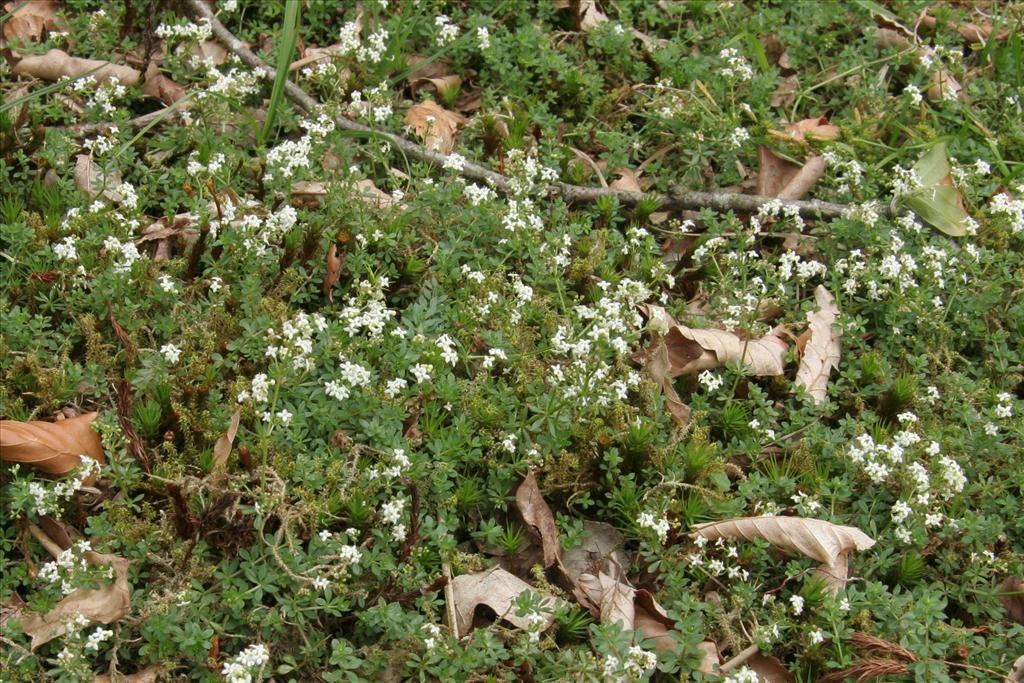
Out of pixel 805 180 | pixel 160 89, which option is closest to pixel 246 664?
pixel 160 89

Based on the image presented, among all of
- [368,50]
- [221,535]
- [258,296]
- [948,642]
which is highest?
[368,50]

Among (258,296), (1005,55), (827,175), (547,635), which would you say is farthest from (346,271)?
(1005,55)

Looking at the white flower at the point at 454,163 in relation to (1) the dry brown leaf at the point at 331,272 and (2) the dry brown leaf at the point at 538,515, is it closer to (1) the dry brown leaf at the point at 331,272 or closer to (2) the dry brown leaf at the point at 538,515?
(1) the dry brown leaf at the point at 331,272

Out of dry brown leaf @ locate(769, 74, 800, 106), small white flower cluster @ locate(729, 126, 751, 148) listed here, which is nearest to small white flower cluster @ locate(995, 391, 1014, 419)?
small white flower cluster @ locate(729, 126, 751, 148)

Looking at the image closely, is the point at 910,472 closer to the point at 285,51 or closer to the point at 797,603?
the point at 797,603

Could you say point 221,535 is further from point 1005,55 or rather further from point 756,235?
point 1005,55

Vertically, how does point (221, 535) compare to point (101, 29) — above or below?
below
